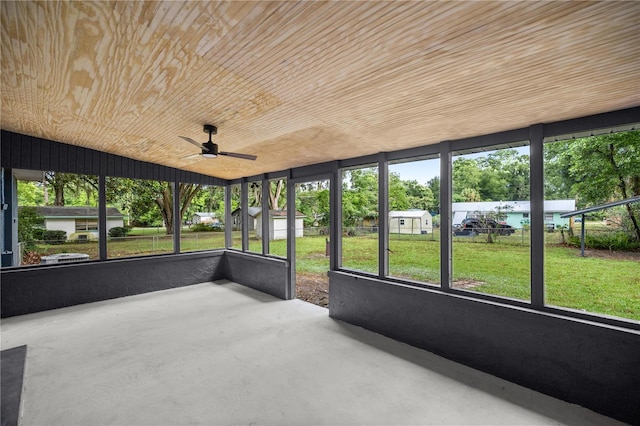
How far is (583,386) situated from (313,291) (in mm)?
4546

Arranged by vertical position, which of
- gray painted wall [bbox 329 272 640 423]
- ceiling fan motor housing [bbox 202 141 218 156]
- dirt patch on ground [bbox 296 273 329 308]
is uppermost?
ceiling fan motor housing [bbox 202 141 218 156]

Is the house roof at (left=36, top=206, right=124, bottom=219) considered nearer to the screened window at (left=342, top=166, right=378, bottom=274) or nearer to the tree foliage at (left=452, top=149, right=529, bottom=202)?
the screened window at (left=342, top=166, right=378, bottom=274)

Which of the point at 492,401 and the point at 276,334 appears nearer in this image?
the point at 492,401

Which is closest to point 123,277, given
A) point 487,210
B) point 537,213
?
point 487,210

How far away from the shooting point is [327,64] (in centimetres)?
197

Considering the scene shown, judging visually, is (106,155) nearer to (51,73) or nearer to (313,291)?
(51,73)

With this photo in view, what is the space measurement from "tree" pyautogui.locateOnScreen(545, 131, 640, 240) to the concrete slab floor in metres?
2.10

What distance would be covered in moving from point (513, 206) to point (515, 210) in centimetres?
8

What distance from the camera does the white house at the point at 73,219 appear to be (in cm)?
568

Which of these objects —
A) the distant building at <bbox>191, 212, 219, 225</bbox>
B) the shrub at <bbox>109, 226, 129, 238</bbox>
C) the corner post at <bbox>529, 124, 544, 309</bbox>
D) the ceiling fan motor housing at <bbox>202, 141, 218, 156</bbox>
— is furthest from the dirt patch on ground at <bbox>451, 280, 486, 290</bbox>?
the shrub at <bbox>109, 226, 129, 238</bbox>

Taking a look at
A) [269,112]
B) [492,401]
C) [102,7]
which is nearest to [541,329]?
[492,401]

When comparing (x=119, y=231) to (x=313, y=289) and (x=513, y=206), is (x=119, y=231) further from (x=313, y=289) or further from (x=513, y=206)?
(x=513, y=206)

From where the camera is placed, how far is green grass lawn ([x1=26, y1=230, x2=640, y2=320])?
3.25 metres

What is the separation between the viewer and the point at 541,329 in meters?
2.60
